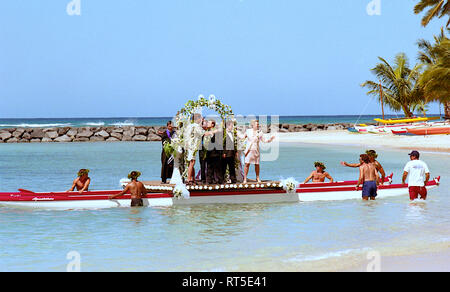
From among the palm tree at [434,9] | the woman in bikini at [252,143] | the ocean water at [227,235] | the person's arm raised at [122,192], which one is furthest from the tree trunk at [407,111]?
the person's arm raised at [122,192]

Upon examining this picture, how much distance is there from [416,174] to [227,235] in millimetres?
5709

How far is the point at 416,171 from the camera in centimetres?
1488

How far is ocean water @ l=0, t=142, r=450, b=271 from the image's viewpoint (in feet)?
32.3

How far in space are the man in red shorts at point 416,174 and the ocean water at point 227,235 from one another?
439 millimetres

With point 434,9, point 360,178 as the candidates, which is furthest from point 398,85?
point 360,178

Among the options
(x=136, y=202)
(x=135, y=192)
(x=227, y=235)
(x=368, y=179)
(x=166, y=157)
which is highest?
(x=166, y=157)

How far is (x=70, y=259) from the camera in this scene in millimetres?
10148

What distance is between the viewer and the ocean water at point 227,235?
984cm

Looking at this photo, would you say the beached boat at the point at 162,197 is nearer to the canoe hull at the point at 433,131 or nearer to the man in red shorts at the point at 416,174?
the man in red shorts at the point at 416,174

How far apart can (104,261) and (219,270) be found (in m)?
2.09

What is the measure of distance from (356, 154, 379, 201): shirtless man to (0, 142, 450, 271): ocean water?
30cm

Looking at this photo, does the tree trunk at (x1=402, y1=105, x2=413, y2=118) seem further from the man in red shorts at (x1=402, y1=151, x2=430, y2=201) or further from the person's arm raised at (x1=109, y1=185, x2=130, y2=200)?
the person's arm raised at (x1=109, y1=185, x2=130, y2=200)

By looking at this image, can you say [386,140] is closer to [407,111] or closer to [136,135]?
[407,111]
